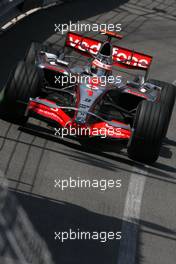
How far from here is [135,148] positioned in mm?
12367

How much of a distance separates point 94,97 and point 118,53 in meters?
2.47

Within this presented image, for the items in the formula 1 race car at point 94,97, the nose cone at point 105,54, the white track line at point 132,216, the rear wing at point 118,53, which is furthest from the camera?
the rear wing at point 118,53

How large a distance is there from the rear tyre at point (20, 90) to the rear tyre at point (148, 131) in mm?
1755

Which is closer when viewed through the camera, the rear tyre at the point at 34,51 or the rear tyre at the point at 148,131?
the rear tyre at the point at 148,131

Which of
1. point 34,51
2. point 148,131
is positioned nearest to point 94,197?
point 148,131

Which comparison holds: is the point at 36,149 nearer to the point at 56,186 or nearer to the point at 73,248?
the point at 56,186

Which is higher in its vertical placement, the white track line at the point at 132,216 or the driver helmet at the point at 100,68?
the driver helmet at the point at 100,68

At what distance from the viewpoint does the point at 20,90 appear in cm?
1259

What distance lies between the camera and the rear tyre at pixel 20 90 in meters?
12.6

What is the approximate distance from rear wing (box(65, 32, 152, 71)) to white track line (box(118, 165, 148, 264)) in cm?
318

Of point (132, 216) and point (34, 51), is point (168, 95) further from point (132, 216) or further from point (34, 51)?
point (132, 216)

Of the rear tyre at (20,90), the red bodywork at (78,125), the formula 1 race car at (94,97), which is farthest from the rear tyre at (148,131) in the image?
the rear tyre at (20,90)

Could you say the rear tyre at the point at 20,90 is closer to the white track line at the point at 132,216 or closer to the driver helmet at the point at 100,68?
the driver helmet at the point at 100,68

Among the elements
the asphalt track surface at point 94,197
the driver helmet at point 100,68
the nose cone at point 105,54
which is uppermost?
the nose cone at point 105,54
